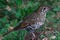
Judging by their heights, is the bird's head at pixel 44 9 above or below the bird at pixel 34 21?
above

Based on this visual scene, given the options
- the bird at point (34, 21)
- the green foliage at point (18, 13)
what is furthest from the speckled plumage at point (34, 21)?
the green foliage at point (18, 13)

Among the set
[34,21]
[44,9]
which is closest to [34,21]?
[34,21]

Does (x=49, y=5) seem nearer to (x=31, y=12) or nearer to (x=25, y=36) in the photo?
(x=31, y=12)

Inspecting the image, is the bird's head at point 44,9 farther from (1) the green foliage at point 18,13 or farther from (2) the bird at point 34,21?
(1) the green foliage at point 18,13

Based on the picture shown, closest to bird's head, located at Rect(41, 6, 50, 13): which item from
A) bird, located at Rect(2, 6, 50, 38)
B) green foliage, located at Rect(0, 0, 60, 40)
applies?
bird, located at Rect(2, 6, 50, 38)

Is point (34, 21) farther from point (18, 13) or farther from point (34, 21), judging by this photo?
point (18, 13)

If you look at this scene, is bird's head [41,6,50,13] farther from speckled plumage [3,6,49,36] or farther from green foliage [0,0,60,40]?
green foliage [0,0,60,40]
